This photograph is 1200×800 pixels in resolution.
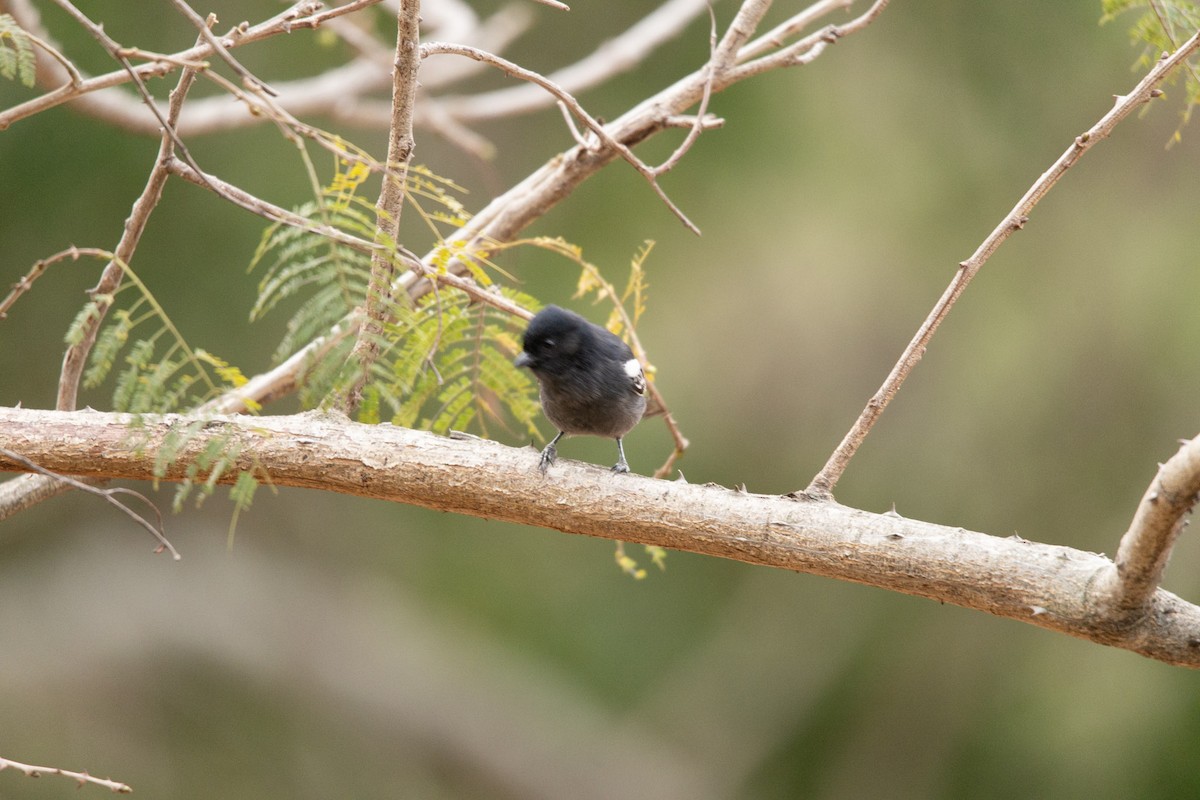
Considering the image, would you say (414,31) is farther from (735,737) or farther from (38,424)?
(735,737)

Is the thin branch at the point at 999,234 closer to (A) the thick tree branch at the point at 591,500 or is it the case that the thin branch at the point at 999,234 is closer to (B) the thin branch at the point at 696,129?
(A) the thick tree branch at the point at 591,500

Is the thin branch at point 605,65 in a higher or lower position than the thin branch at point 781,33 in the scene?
higher

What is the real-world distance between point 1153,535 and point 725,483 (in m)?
7.87

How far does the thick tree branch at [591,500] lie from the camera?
119 inches

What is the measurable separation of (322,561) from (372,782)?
2.26 meters

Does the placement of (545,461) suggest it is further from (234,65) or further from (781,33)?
(781,33)

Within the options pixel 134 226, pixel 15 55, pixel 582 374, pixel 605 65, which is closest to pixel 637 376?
pixel 582 374

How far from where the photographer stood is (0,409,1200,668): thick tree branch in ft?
9.93

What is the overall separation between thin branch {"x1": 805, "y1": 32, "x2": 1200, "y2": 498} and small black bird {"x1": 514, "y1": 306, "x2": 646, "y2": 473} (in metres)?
1.28

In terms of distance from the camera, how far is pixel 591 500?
11.1 feet

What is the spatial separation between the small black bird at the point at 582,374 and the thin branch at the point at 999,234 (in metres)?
1.28

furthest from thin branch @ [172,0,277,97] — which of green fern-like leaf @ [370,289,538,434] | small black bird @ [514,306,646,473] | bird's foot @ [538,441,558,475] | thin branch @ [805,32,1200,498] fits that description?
small black bird @ [514,306,646,473]

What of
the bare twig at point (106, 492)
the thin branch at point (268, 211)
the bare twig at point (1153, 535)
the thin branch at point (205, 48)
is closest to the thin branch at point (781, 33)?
the thin branch at point (205, 48)

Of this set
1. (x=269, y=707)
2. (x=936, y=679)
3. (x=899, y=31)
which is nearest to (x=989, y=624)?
(x=936, y=679)
